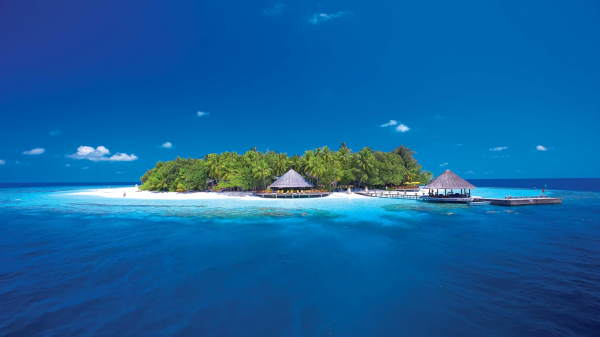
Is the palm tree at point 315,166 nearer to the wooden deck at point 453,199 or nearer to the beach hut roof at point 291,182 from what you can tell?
the beach hut roof at point 291,182

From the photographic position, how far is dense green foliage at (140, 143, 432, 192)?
38.2 metres

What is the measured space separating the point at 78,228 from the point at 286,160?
28732 mm

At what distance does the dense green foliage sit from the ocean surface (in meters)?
22.2

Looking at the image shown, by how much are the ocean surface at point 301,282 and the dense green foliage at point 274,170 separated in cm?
2220

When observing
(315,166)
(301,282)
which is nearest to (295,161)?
(315,166)

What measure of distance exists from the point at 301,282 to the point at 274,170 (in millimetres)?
34356

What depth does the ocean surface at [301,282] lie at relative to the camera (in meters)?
5.88

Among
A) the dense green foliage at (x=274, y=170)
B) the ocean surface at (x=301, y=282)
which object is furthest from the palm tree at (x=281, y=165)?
the ocean surface at (x=301, y=282)

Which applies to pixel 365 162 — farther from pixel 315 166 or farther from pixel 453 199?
pixel 453 199

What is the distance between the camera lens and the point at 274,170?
4228cm

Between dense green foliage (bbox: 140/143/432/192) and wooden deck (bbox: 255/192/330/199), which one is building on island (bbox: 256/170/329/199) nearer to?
wooden deck (bbox: 255/192/330/199)

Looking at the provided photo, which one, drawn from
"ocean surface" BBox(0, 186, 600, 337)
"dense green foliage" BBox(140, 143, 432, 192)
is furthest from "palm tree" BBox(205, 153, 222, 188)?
"ocean surface" BBox(0, 186, 600, 337)

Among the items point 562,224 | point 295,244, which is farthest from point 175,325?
point 562,224

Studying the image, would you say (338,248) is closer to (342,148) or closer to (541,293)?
(541,293)
